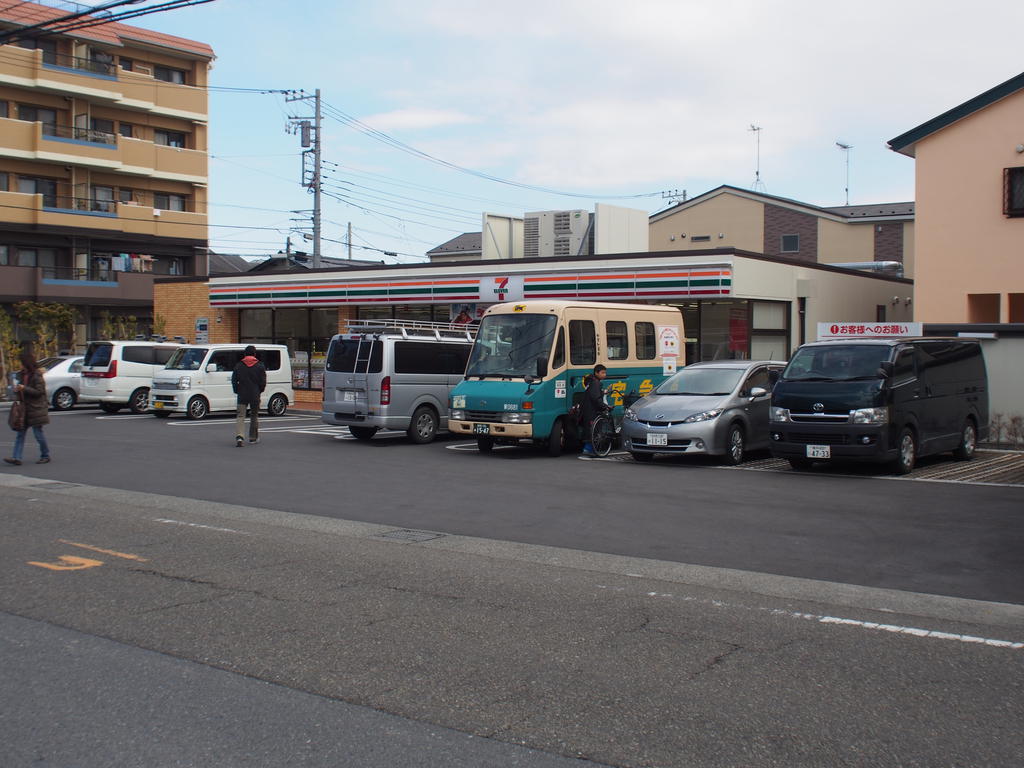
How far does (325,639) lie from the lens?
20.0 feet

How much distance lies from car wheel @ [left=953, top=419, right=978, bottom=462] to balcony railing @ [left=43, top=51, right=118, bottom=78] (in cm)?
4239

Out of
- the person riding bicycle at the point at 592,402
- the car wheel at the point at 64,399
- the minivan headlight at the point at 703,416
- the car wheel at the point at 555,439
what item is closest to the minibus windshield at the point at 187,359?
the car wheel at the point at 64,399

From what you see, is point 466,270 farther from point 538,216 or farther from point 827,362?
point 827,362

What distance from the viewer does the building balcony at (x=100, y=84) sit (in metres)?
43.5

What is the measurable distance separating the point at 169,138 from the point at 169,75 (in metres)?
3.19

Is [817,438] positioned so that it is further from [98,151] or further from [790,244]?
[98,151]

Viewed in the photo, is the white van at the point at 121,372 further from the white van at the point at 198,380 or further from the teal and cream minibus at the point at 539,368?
the teal and cream minibus at the point at 539,368

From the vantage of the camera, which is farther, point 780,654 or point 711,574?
point 711,574

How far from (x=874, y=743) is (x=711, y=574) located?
146 inches

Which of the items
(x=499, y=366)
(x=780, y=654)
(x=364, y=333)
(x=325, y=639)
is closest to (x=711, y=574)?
(x=780, y=654)

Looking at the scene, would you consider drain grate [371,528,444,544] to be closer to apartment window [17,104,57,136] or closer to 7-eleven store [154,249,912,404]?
7-eleven store [154,249,912,404]

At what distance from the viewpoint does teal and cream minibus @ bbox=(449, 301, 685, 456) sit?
17.1m

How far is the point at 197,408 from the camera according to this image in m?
25.5

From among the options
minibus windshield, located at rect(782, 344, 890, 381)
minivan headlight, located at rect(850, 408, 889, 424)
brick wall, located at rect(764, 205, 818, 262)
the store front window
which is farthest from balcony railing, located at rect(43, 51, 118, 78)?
minivan headlight, located at rect(850, 408, 889, 424)
